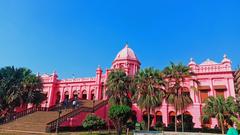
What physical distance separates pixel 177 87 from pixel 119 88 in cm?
872

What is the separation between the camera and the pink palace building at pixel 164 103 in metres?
33.9

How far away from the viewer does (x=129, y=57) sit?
46312 mm

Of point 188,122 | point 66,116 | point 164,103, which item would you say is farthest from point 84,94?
point 188,122

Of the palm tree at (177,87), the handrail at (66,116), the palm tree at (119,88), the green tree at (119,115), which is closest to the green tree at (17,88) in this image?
the handrail at (66,116)

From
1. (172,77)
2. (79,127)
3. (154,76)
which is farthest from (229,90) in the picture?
(79,127)

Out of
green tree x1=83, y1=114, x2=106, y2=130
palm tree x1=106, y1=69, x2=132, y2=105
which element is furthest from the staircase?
palm tree x1=106, y1=69, x2=132, y2=105

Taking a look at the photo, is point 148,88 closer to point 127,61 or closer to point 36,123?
point 36,123

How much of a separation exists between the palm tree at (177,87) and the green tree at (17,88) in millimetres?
22854

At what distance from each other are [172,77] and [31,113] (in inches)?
965

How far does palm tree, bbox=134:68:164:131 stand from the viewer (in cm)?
2720

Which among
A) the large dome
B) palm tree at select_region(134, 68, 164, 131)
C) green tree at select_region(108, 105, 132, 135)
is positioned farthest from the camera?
the large dome

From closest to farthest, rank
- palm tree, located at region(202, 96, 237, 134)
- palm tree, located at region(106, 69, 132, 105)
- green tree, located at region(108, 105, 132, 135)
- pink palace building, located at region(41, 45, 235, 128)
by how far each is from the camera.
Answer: green tree, located at region(108, 105, 132, 135)
palm tree, located at region(202, 96, 237, 134)
palm tree, located at region(106, 69, 132, 105)
pink palace building, located at region(41, 45, 235, 128)

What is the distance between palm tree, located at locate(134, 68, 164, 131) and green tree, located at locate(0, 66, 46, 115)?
1823 centimetres

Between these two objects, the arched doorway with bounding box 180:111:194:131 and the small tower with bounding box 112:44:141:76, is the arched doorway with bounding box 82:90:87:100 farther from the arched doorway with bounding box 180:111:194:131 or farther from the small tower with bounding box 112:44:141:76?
the arched doorway with bounding box 180:111:194:131
